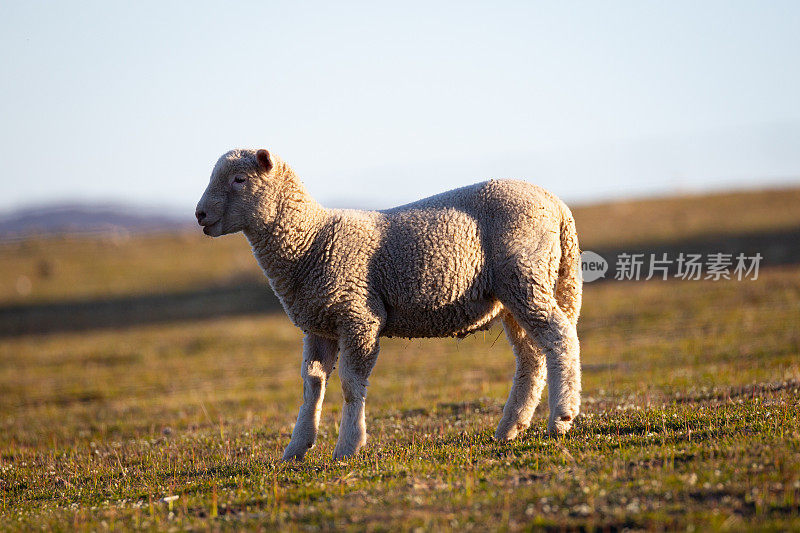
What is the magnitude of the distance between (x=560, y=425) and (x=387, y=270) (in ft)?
7.97

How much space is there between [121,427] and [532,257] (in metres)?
8.74

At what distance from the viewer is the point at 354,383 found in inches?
328

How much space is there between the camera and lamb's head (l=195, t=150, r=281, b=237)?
8461 millimetres

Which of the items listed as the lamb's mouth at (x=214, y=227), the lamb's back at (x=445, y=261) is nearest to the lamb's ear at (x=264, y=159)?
the lamb's mouth at (x=214, y=227)

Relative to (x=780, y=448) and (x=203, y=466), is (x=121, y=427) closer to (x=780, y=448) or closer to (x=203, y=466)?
(x=203, y=466)

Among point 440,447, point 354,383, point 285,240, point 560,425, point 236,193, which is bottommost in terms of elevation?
point 440,447

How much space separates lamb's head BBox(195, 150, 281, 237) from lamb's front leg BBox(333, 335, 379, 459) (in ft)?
5.52

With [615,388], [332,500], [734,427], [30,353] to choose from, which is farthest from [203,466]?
[30,353]

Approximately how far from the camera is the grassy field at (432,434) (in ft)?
19.1

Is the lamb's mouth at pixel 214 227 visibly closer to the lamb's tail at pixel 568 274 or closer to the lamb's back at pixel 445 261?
the lamb's back at pixel 445 261

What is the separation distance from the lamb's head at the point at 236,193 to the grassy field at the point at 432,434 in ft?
8.53

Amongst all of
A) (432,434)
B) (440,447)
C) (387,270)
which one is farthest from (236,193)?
(432,434)

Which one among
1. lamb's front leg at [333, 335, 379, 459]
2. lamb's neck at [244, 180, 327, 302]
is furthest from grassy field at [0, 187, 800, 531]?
lamb's neck at [244, 180, 327, 302]

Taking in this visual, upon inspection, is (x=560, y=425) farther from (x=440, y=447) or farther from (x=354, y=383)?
(x=354, y=383)
